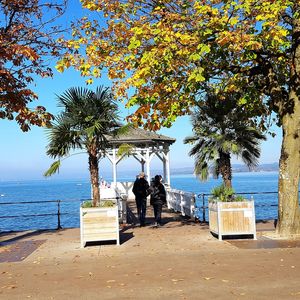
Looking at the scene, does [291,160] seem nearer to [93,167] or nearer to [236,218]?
[236,218]

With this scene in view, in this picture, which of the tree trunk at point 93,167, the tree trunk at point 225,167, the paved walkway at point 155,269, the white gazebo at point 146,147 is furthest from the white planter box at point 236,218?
the white gazebo at point 146,147

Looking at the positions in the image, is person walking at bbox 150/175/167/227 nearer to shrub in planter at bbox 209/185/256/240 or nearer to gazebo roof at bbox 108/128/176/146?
shrub in planter at bbox 209/185/256/240

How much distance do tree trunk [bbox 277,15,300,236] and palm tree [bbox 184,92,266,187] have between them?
261 inches

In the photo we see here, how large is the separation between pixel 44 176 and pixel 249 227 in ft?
19.5

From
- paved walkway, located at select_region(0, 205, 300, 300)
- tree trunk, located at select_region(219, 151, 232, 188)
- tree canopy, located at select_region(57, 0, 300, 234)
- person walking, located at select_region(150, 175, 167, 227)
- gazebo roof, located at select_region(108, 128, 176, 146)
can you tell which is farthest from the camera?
gazebo roof, located at select_region(108, 128, 176, 146)

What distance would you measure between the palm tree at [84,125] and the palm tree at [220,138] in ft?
18.4

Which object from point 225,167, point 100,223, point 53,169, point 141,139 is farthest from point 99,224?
point 141,139

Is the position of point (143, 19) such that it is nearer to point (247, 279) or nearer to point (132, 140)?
point (247, 279)

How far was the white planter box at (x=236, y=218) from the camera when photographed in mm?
11477

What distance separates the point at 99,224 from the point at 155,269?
3554mm

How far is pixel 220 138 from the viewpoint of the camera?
19203 mm

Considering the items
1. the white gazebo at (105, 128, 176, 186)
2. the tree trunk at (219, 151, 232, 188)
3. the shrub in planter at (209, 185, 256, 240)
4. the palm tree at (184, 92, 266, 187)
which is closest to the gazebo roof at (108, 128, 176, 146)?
the white gazebo at (105, 128, 176, 186)

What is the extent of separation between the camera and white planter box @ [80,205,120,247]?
37.2 ft

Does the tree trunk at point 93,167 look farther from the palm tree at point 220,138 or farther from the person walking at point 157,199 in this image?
the palm tree at point 220,138
